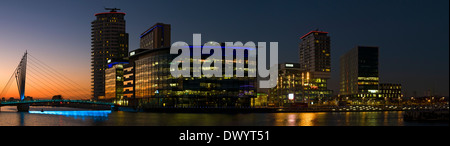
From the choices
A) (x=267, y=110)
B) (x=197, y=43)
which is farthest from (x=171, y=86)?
(x=267, y=110)

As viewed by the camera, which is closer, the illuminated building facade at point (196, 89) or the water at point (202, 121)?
the water at point (202, 121)

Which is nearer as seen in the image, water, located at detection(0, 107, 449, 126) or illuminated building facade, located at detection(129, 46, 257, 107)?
water, located at detection(0, 107, 449, 126)

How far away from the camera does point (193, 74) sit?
178125 mm

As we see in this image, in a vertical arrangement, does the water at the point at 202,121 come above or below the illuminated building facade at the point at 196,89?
below

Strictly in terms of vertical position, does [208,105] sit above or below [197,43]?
below

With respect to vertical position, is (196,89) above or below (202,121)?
above

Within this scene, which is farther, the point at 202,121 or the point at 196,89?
the point at 196,89

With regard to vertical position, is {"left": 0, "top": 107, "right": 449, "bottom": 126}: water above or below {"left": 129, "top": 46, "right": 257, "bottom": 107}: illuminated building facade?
below

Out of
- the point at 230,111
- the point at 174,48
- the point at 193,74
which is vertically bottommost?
the point at 230,111
